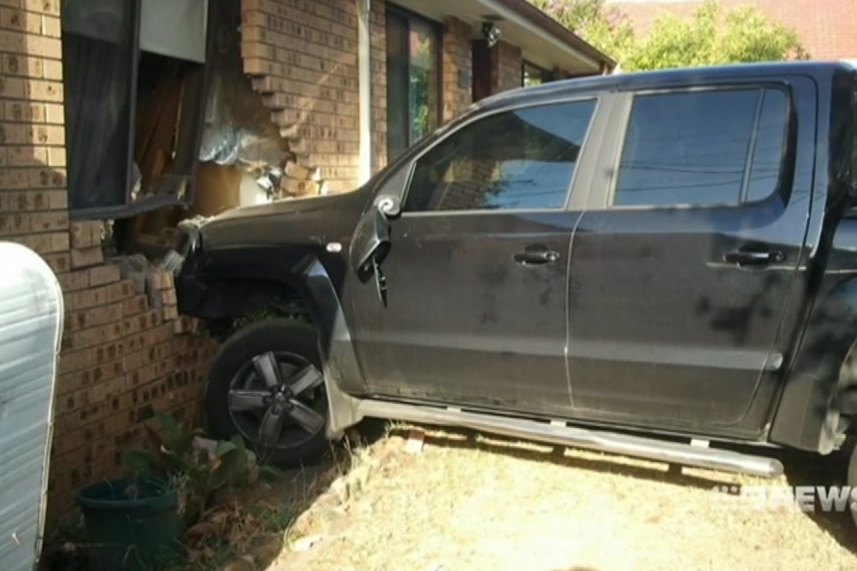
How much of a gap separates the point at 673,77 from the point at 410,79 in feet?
17.7

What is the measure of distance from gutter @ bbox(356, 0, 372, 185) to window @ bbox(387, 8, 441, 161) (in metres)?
0.87

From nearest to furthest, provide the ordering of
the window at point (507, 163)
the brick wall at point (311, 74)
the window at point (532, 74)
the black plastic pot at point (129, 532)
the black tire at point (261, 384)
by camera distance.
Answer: the black plastic pot at point (129, 532) < the window at point (507, 163) < the black tire at point (261, 384) < the brick wall at point (311, 74) < the window at point (532, 74)

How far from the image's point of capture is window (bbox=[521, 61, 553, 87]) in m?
14.1

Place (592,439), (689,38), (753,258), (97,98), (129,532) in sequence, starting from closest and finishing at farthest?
(129,532)
(753,258)
(592,439)
(97,98)
(689,38)

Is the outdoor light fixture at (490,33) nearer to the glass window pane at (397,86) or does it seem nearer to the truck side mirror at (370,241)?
the glass window pane at (397,86)

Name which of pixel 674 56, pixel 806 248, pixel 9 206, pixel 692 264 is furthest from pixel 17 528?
pixel 674 56

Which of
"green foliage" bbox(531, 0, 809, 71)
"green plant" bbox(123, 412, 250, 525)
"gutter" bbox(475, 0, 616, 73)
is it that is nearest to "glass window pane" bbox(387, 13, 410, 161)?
A: "gutter" bbox(475, 0, 616, 73)

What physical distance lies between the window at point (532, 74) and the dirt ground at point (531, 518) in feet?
31.3

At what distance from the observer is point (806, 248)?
3752 millimetres

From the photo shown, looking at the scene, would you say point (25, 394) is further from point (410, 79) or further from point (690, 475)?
point (410, 79)

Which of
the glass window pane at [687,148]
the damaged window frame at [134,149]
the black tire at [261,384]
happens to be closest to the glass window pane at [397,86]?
the damaged window frame at [134,149]

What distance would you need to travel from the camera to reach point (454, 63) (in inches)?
402

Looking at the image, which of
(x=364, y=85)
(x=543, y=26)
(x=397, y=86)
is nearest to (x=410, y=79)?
(x=397, y=86)

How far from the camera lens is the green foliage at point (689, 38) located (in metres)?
21.2
